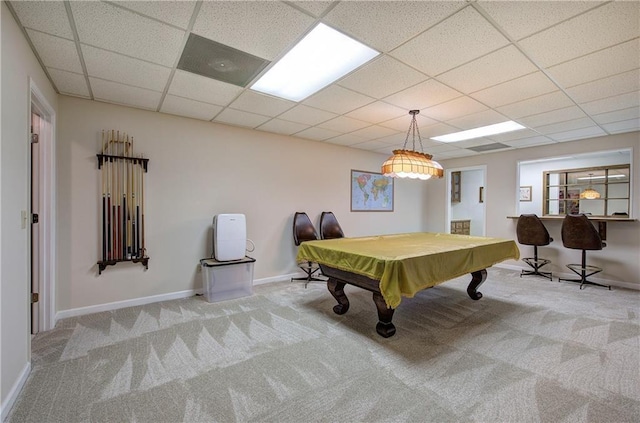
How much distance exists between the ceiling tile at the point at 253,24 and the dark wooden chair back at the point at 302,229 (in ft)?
9.27

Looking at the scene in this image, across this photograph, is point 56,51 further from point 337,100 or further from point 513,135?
point 513,135

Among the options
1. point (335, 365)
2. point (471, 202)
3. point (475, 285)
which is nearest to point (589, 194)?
point (471, 202)

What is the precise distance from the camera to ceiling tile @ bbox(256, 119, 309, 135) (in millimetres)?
3938

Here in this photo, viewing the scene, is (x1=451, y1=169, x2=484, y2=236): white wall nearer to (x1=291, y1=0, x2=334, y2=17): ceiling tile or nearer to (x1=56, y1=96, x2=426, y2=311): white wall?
(x1=56, y1=96, x2=426, y2=311): white wall

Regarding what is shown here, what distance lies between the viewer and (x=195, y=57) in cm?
226

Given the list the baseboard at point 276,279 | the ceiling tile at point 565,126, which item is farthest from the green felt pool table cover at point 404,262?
the ceiling tile at point 565,126

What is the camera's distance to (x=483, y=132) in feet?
14.2

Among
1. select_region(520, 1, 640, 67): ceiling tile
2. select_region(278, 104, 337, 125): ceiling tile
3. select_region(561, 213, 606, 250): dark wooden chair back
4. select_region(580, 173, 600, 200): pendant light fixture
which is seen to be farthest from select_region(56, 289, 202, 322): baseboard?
select_region(580, 173, 600, 200): pendant light fixture

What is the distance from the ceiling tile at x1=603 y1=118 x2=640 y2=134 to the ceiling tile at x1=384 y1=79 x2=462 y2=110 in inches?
108

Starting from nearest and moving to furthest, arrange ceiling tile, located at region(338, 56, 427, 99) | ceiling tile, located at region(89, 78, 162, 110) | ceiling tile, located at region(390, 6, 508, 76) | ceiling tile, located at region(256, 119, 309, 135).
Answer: ceiling tile, located at region(390, 6, 508, 76), ceiling tile, located at region(338, 56, 427, 99), ceiling tile, located at region(89, 78, 162, 110), ceiling tile, located at region(256, 119, 309, 135)

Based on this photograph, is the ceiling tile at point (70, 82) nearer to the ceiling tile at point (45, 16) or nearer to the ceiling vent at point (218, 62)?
the ceiling tile at point (45, 16)

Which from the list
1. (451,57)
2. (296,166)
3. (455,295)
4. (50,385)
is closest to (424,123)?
(451,57)

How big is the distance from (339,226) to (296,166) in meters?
1.33

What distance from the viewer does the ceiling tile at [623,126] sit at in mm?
3749
